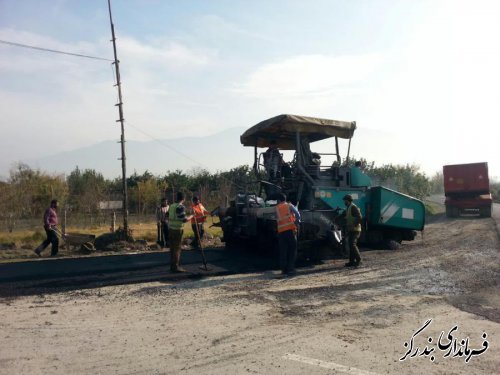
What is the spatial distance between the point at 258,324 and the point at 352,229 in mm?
4748

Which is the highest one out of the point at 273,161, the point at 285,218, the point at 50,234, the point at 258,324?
the point at 273,161

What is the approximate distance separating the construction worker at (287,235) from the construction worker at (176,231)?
1842 millimetres

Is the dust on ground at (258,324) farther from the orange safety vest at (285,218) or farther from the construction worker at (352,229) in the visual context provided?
the orange safety vest at (285,218)

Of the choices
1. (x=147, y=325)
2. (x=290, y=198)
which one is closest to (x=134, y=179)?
(x=290, y=198)

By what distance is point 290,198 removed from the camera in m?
11.4

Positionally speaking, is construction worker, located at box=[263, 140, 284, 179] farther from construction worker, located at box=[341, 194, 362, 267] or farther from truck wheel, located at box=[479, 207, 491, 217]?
truck wheel, located at box=[479, 207, 491, 217]

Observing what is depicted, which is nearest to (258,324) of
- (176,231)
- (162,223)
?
(176,231)

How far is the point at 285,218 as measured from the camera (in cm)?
902

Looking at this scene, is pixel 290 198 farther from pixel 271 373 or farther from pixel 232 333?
pixel 271 373

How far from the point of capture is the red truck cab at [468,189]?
24391mm

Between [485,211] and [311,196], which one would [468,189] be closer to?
[485,211]

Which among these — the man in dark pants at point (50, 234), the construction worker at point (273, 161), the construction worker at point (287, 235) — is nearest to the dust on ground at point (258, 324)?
the construction worker at point (287, 235)

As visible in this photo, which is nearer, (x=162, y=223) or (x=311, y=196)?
(x=311, y=196)

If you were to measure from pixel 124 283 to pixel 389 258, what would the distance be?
5.89 meters
